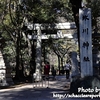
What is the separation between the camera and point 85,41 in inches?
483

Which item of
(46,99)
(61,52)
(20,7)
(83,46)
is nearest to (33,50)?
(20,7)

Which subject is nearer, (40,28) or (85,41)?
(85,41)

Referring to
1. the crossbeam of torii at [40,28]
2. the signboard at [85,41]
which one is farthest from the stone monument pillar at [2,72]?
the signboard at [85,41]

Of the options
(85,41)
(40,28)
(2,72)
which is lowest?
(2,72)

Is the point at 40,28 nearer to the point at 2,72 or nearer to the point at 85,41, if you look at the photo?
the point at 2,72

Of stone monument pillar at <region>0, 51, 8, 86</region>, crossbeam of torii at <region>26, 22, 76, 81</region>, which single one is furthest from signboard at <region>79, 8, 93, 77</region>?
crossbeam of torii at <region>26, 22, 76, 81</region>

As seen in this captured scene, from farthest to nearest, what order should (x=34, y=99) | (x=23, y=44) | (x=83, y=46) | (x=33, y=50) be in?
(x=23, y=44)
(x=33, y=50)
(x=83, y=46)
(x=34, y=99)

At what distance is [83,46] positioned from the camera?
12.3 metres

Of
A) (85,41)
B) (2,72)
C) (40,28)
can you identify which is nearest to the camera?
(85,41)

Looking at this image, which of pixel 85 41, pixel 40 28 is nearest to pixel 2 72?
pixel 85 41

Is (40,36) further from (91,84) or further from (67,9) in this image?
(91,84)

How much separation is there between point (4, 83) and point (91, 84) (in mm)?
7035

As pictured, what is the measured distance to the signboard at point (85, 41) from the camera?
1210 cm

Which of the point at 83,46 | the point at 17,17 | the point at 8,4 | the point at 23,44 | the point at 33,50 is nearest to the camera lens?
the point at 83,46
